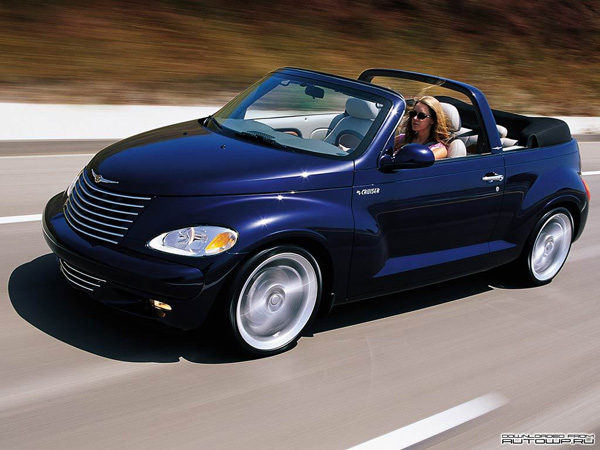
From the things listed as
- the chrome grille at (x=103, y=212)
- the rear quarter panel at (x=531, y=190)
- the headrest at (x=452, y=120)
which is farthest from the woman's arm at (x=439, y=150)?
the chrome grille at (x=103, y=212)

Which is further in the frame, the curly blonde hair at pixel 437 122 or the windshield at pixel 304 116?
the curly blonde hair at pixel 437 122

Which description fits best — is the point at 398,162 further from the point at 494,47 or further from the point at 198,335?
the point at 494,47

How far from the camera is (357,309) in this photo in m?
5.45

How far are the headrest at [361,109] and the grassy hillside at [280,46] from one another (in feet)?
21.7

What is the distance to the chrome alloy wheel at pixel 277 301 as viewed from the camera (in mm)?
4406

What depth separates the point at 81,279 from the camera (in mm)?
4406

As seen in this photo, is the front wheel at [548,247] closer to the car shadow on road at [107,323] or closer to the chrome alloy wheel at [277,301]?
the car shadow on road at [107,323]

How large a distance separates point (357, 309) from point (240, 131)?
1415 millimetres

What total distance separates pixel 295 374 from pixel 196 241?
0.93m

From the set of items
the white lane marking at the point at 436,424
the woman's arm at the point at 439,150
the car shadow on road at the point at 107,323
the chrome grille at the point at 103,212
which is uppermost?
the woman's arm at the point at 439,150

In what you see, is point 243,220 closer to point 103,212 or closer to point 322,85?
point 103,212

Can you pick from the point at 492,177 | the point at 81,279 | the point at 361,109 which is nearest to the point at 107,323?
the point at 81,279

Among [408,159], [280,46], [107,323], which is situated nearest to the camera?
[107,323]

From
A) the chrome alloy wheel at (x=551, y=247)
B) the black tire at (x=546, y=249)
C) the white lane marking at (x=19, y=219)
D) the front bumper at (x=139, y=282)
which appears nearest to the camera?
the front bumper at (x=139, y=282)
